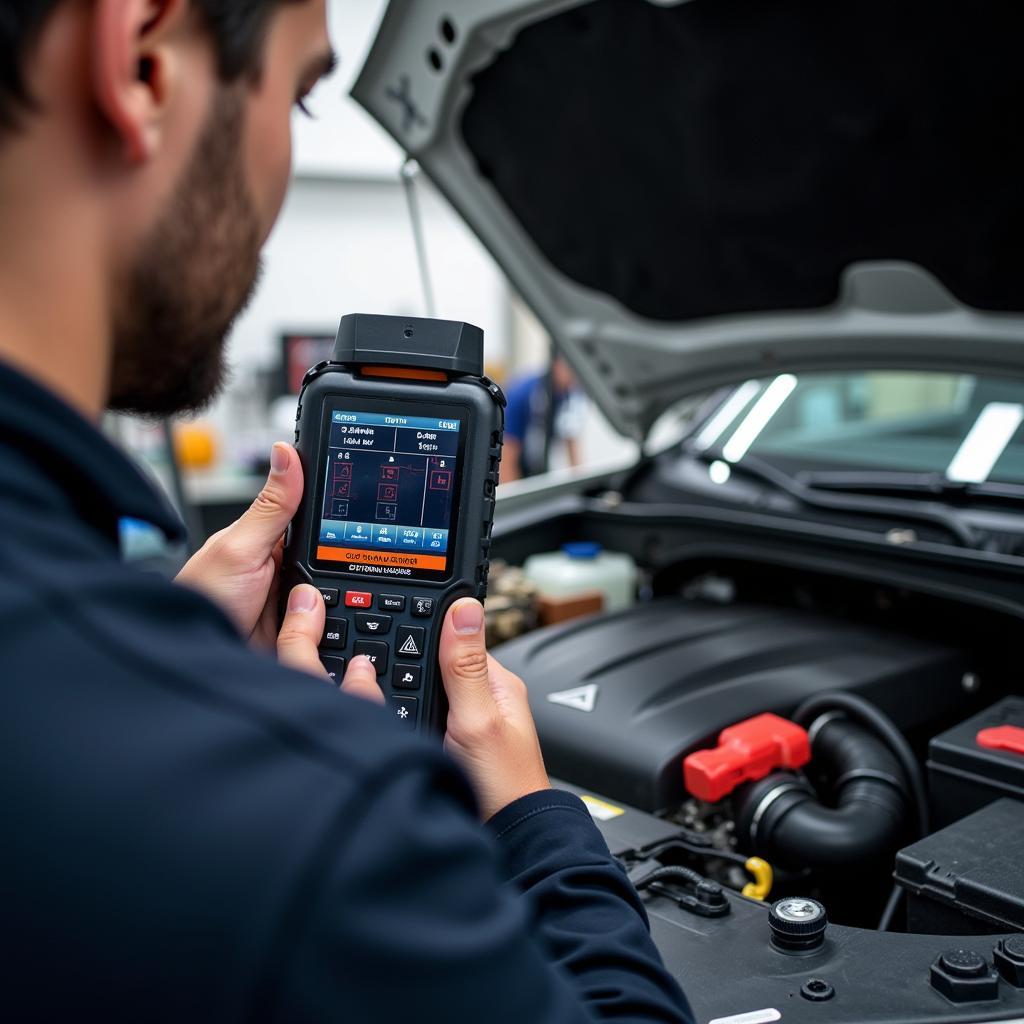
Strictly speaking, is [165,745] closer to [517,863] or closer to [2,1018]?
[2,1018]

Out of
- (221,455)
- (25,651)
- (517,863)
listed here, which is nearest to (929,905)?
(517,863)

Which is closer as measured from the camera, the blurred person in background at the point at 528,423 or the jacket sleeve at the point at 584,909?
the jacket sleeve at the point at 584,909

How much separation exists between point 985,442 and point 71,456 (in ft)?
5.36

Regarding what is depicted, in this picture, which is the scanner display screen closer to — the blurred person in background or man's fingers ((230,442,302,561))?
man's fingers ((230,442,302,561))

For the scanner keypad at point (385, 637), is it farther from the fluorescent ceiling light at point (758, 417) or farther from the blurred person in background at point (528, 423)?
the blurred person in background at point (528, 423)

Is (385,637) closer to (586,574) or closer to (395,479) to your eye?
(395,479)

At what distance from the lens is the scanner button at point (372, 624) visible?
1.01 m

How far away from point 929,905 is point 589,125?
3.81 ft

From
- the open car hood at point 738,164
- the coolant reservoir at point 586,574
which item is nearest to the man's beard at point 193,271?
the open car hood at point 738,164

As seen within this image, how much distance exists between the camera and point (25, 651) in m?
0.44

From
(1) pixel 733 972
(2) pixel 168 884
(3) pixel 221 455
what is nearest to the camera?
(2) pixel 168 884

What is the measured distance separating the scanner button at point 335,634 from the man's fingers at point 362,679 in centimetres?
9

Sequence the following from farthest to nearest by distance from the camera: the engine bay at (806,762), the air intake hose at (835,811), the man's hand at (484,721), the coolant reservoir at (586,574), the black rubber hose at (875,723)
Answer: the coolant reservoir at (586,574), the black rubber hose at (875,723), the air intake hose at (835,811), the engine bay at (806,762), the man's hand at (484,721)

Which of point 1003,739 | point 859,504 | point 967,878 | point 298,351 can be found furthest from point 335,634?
point 298,351
